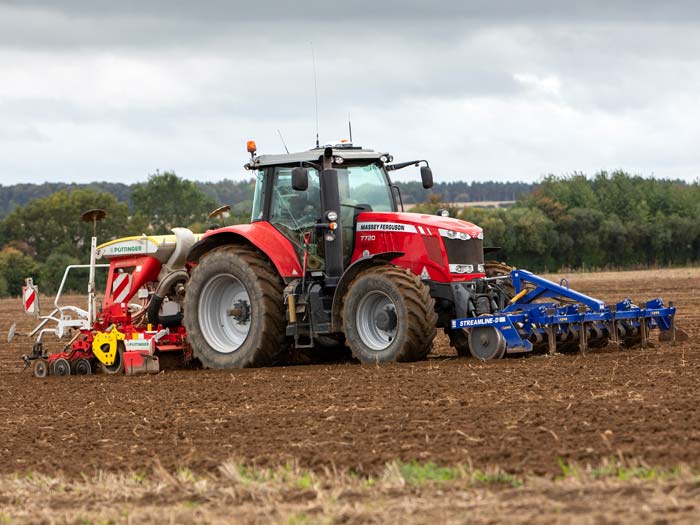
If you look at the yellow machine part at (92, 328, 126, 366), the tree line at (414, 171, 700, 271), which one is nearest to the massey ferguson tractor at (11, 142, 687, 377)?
the yellow machine part at (92, 328, 126, 366)

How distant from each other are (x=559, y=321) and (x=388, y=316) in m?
1.81

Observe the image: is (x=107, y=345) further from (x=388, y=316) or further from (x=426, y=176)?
(x=426, y=176)

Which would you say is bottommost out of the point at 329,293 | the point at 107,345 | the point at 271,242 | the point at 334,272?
the point at 107,345

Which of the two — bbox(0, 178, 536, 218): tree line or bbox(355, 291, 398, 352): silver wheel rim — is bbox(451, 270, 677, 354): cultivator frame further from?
bbox(0, 178, 536, 218): tree line

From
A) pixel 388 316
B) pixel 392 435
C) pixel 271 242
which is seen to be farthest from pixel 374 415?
pixel 271 242

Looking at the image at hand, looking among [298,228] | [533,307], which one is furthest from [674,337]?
[298,228]

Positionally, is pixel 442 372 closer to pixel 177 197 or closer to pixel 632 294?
pixel 632 294

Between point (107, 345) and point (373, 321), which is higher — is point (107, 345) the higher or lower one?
the lower one

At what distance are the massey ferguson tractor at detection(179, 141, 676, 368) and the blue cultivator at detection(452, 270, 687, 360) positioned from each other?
0.01 metres

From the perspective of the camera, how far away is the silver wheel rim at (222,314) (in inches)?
558

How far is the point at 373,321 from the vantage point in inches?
509

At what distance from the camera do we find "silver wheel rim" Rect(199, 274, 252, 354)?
14.2 m

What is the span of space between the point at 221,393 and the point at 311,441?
11.3 feet

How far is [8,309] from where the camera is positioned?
113 feet
